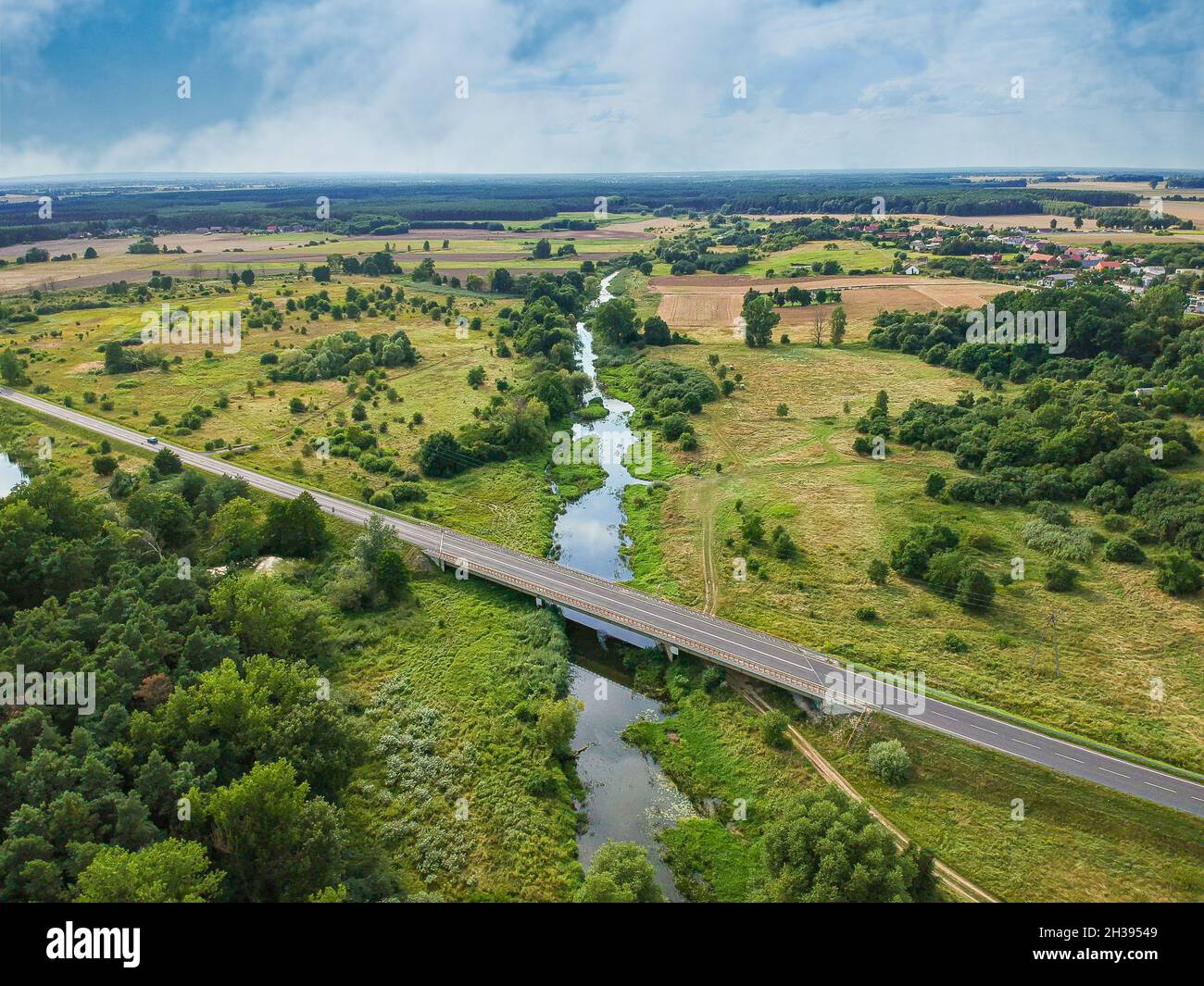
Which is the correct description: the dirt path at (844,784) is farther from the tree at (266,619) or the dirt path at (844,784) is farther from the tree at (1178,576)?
the tree at (1178,576)

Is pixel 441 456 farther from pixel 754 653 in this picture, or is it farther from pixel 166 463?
pixel 754 653

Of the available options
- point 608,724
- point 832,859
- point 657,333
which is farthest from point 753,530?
point 657,333

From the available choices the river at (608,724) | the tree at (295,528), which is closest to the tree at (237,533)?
the tree at (295,528)

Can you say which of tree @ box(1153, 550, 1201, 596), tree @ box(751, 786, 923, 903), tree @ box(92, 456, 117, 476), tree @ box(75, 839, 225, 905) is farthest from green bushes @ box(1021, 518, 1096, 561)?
tree @ box(92, 456, 117, 476)

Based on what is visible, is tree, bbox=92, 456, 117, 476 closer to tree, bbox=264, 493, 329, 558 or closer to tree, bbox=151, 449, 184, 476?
tree, bbox=151, 449, 184, 476
